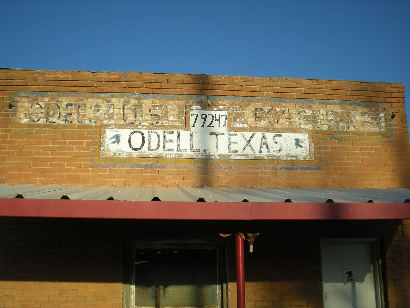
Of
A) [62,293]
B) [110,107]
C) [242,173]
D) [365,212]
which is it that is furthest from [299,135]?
[62,293]

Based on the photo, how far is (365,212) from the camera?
4.86 meters

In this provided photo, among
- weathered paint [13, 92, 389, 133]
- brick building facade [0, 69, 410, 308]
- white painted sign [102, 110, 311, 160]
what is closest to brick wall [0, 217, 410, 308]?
brick building facade [0, 69, 410, 308]

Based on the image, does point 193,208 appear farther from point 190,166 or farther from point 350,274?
point 350,274

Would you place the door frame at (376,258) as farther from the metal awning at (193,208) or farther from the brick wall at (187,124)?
the metal awning at (193,208)

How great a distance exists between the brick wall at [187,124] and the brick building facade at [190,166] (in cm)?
2

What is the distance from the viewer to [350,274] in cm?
713

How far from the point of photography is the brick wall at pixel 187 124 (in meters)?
6.85

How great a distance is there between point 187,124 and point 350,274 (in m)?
3.85

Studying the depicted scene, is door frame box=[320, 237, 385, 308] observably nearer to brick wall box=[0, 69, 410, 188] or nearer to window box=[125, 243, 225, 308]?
brick wall box=[0, 69, 410, 188]

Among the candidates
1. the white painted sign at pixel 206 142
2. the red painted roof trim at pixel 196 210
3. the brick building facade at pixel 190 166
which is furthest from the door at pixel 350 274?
the red painted roof trim at pixel 196 210

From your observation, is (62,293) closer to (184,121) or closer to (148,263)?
(148,263)

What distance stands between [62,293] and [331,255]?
14.7ft

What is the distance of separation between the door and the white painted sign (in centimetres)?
173

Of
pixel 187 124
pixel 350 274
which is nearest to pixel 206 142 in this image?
pixel 187 124
